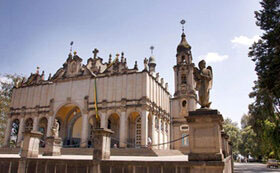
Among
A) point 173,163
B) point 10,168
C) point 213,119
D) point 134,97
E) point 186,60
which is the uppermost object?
point 186,60

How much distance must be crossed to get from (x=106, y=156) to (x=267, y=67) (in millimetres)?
13899

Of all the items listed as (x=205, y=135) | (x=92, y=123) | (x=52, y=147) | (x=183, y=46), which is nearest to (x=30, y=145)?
(x=52, y=147)

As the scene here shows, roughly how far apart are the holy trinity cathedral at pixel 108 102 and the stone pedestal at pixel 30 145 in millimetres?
12934

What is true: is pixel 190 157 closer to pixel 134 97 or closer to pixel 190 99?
pixel 134 97

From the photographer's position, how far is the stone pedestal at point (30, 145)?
36.7 ft

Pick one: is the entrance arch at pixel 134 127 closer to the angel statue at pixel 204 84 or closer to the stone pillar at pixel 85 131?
Result: the stone pillar at pixel 85 131

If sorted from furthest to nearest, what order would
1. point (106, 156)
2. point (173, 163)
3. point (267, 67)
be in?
point (267, 67) → point (106, 156) → point (173, 163)

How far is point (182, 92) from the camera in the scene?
36531 mm

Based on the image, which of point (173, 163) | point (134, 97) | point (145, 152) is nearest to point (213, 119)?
point (173, 163)

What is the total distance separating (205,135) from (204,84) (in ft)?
5.75

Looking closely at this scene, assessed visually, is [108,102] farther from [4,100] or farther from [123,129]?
[4,100]

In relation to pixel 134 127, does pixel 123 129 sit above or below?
below

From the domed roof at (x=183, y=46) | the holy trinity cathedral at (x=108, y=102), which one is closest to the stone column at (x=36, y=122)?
the holy trinity cathedral at (x=108, y=102)

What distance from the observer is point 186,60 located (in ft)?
124
